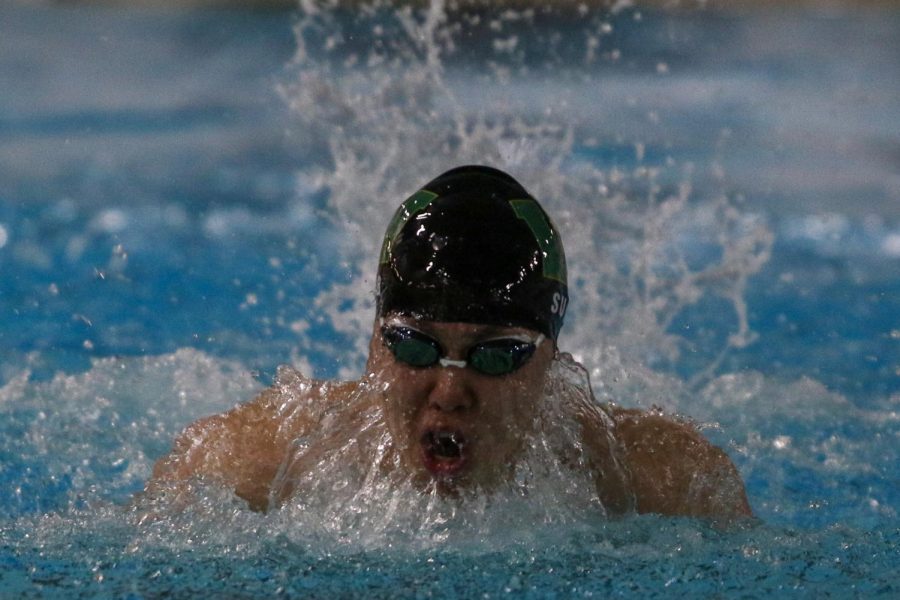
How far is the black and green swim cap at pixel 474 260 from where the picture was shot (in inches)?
92.7

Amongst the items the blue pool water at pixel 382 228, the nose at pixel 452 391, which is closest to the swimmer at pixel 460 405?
the nose at pixel 452 391

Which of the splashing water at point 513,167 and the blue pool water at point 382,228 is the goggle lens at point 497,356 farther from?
the splashing water at point 513,167

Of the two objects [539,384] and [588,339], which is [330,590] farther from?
[588,339]

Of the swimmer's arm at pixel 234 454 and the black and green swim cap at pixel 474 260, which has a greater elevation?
the black and green swim cap at pixel 474 260

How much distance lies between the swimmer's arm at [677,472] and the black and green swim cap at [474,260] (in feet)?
1.07

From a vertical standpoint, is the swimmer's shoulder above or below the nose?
below

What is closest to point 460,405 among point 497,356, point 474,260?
point 497,356

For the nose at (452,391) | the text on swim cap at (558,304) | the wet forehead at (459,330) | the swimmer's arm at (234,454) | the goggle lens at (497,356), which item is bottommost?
the swimmer's arm at (234,454)

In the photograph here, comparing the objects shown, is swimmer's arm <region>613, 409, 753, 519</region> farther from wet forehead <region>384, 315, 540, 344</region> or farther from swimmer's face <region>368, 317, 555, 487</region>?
wet forehead <region>384, 315, 540, 344</region>

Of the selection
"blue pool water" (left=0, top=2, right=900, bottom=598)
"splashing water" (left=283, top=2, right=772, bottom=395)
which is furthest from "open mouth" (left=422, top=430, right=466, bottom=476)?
"splashing water" (left=283, top=2, right=772, bottom=395)

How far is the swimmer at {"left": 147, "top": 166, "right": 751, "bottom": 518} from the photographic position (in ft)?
7.67

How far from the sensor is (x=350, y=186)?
5.12 metres

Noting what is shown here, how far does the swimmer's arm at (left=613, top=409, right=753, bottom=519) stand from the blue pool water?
0.14 m

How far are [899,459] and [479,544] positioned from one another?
155 centimetres
